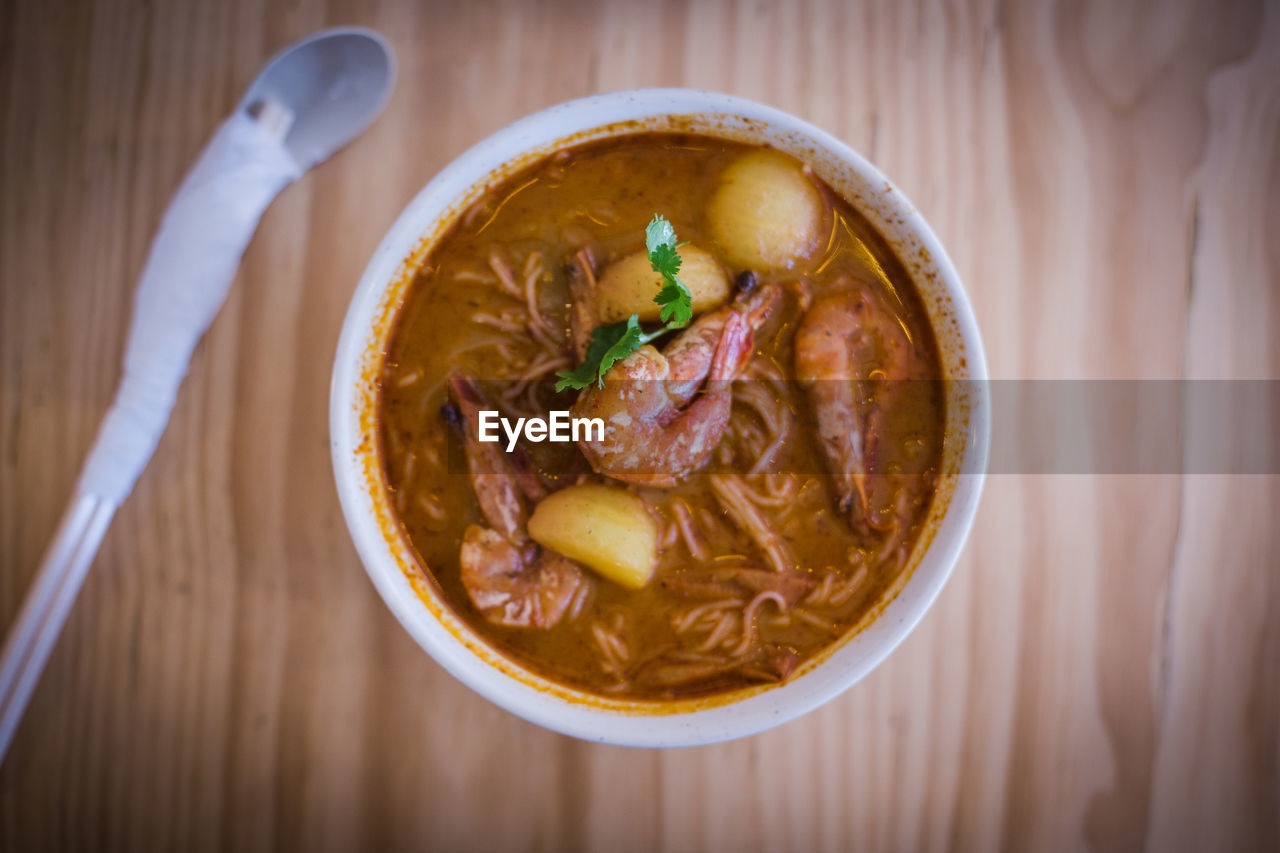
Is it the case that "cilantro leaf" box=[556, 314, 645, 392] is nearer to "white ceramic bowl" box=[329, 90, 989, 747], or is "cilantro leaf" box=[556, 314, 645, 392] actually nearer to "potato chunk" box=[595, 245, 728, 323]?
"potato chunk" box=[595, 245, 728, 323]

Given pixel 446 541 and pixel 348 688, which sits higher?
pixel 446 541

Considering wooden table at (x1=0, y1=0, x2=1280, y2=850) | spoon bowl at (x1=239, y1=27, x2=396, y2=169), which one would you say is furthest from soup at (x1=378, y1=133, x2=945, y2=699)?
spoon bowl at (x1=239, y1=27, x2=396, y2=169)

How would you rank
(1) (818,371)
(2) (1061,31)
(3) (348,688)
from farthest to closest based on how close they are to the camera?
(2) (1061,31) < (3) (348,688) < (1) (818,371)

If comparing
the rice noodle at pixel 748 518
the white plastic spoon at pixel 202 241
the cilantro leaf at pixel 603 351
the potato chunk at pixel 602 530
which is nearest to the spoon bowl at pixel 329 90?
the white plastic spoon at pixel 202 241

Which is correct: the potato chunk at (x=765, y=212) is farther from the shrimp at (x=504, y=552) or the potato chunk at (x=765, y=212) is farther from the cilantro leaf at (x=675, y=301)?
the shrimp at (x=504, y=552)

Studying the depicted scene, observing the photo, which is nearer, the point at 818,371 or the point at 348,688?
the point at 818,371

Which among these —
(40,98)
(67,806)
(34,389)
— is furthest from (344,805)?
(40,98)

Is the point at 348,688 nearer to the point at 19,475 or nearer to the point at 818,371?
the point at 19,475
